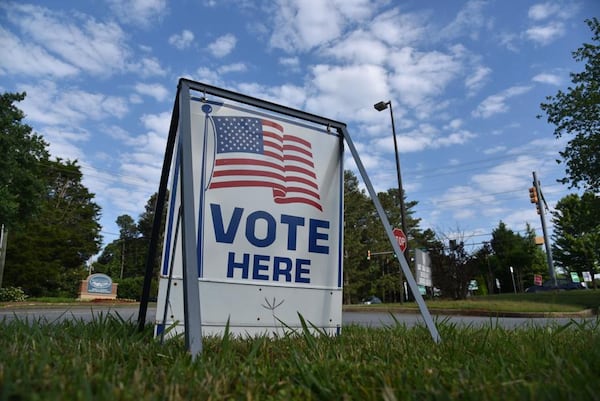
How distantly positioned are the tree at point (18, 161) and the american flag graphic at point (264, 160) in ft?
60.4

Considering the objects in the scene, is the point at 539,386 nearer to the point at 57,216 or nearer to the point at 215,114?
the point at 215,114

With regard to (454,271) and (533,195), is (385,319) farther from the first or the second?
(533,195)

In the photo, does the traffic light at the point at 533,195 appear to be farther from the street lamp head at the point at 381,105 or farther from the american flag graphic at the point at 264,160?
the american flag graphic at the point at 264,160

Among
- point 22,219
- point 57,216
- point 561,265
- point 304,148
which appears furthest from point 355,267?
point 304,148

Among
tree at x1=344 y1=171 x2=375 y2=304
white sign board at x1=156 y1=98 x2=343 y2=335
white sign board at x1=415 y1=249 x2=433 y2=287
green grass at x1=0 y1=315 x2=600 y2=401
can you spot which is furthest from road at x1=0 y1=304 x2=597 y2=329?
tree at x1=344 y1=171 x2=375 y2=304

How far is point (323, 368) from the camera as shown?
67.9 inches

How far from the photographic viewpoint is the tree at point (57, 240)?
2947 cm

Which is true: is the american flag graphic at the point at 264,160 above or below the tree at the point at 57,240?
Result: below

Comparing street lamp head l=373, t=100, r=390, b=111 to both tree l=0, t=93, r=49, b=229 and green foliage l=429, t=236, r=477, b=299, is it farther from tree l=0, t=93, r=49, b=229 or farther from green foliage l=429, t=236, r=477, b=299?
tree l=0, t=93, r=49, b=229

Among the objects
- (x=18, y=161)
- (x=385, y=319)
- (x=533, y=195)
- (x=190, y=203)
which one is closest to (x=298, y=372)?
(x=190, y=203)

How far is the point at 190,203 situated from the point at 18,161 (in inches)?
875

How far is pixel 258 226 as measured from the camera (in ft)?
10.6

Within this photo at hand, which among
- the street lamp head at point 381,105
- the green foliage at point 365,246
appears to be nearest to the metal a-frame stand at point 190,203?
the street lamp head at point 381,105

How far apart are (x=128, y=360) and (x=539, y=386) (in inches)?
63.2
